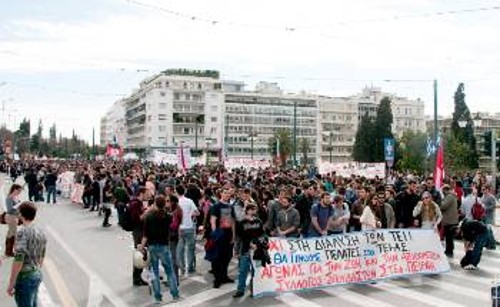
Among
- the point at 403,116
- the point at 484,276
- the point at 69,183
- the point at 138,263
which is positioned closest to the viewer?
the point at 138,263

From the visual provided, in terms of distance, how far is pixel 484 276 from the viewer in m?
14.6

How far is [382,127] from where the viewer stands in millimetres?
102125

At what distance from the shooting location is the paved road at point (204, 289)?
1192 centimetres

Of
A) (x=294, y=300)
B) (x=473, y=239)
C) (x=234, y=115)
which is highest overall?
(x=234, y=115)

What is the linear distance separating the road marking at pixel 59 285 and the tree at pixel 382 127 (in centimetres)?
8836

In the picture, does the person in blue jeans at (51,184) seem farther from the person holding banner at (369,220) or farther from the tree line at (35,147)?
the tree line at (35,147)

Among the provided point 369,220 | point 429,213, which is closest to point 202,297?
point 369,220

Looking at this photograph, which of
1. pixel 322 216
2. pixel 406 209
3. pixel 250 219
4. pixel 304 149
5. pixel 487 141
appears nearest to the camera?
pixel 250 219

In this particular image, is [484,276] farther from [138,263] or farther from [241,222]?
[138,263]

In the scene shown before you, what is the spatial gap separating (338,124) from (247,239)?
161 metres

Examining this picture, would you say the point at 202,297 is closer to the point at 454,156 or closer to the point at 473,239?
the point at 473,239

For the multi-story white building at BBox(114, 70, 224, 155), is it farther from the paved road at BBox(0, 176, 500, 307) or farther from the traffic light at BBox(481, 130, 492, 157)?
the paved road at BBox(0, 176, 500, 307)

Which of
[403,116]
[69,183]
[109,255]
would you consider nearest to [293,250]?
[109,255]

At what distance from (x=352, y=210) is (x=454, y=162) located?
187 ft
